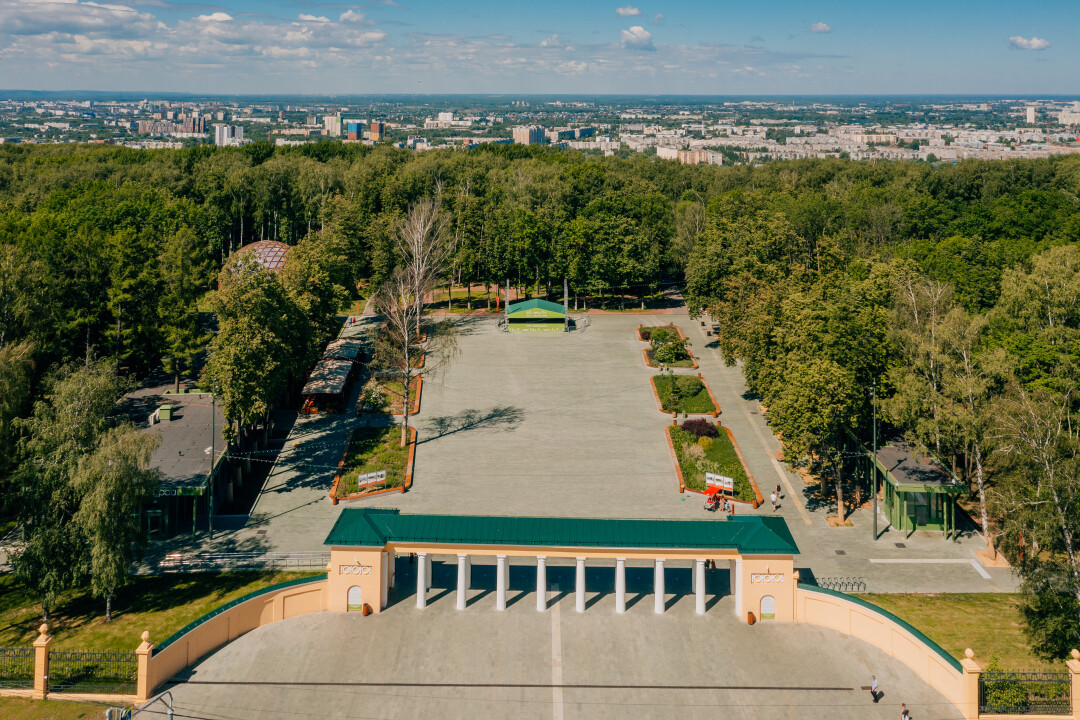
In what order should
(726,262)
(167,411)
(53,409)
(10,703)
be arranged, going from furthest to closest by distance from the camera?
(726,262) < (167,411) < (53,409) < (10,703)

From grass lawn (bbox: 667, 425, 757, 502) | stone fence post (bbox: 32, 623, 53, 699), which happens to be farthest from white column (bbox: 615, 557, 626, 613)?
stone fence post (bbox: 32, 623, 53, 699)

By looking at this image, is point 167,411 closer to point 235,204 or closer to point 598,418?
point 598,418

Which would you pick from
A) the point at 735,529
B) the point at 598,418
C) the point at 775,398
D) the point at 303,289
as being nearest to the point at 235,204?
the point at 303,289

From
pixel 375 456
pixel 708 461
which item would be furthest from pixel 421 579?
pixel 708 461

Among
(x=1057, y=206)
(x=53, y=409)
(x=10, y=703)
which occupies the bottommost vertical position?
(x=10, y=703)

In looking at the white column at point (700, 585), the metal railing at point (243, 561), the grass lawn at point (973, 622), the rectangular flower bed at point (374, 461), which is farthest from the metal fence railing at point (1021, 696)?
the rectangular flower bed at point (374, 461)

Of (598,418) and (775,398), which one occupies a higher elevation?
(775,398)
